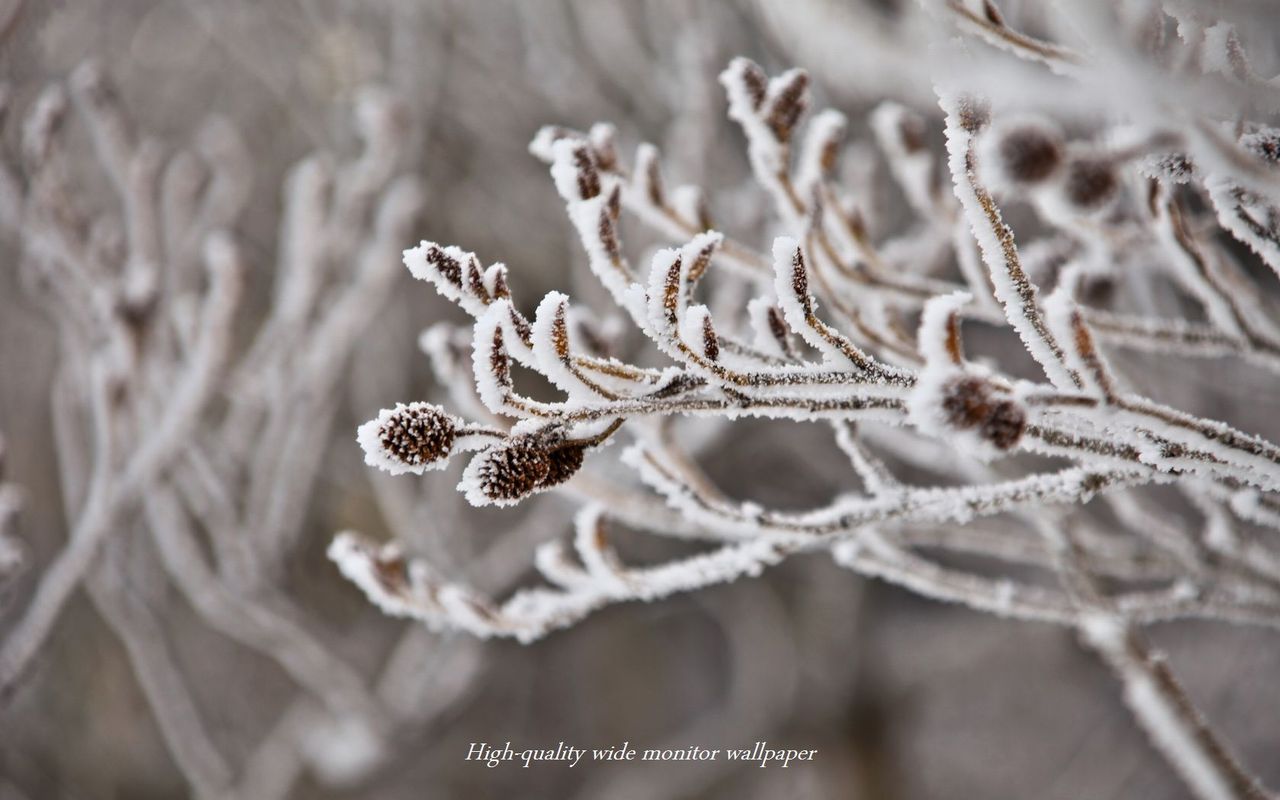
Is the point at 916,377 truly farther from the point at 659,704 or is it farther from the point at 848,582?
the point at 659,704

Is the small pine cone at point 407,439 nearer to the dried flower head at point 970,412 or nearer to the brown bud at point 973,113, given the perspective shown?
the dried flower head at point 970,412

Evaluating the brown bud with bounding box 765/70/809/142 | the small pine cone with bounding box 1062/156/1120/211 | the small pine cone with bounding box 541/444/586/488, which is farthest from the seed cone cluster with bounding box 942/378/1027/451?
the brown bud with bounding box 765/70/809/142

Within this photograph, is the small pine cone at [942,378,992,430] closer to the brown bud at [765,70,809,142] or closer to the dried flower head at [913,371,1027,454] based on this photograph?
the dried flower head at [913,371,1027,454]

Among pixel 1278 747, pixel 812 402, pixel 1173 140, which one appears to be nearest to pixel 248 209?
pixel 812 402

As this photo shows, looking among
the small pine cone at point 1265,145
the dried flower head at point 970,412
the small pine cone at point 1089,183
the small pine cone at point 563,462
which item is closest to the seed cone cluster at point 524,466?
the small pine cone at point 563,462

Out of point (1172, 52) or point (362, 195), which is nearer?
point (1172, 52)

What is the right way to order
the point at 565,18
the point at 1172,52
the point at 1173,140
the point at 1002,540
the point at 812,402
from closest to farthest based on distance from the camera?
the point at 1173,140
the point at 812,402
the point at 1172,52
the point at 1002,540
the point at 565,18
